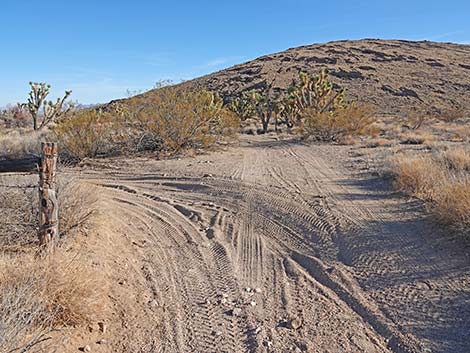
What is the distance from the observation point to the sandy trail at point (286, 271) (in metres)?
4.53

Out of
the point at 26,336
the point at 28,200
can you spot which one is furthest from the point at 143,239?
the point at 26,336

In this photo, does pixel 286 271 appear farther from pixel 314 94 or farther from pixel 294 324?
pixel 314 94

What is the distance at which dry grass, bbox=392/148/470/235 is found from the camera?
23.0 ft

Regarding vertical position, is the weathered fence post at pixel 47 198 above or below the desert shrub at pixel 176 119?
below

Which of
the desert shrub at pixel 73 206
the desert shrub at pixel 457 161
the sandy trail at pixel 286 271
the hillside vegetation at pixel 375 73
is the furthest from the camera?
the hillside vegetation at pixel 375 73

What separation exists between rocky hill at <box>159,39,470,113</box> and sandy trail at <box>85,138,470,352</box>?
52.9 meters

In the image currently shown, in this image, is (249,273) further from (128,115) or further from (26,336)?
(128,115)

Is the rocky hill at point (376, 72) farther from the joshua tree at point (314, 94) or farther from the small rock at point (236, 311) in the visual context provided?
the small rock at point (236, 311)

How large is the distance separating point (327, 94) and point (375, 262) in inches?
1097

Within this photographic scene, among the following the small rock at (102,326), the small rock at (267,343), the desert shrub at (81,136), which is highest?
the desert shrub at (81,136)

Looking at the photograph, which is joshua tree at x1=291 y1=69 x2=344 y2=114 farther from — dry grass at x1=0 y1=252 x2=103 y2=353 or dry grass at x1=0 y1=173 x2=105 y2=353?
dry grass at x1=0 y1=252 x2=103 y2=353

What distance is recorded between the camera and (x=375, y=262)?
20.6ft

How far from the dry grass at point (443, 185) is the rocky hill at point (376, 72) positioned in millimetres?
48680

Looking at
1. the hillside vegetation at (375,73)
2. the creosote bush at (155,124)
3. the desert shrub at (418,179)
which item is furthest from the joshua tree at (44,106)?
the hillside vegetation at (375,73)
